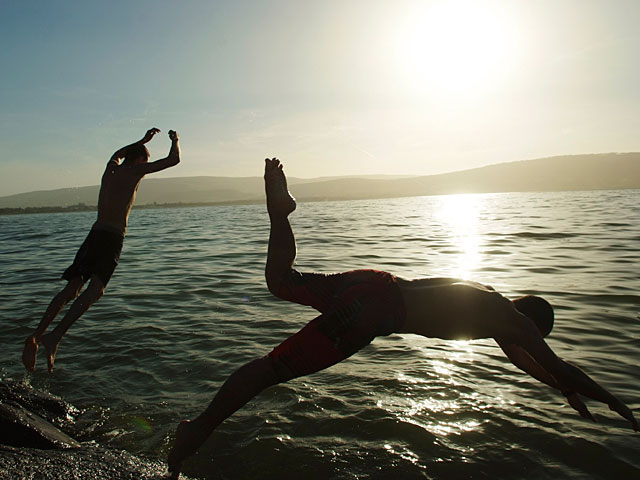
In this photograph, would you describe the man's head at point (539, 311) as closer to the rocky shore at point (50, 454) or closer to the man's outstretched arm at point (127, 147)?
the rocky shore at point (50, 454)

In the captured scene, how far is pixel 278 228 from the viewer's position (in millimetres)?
3455

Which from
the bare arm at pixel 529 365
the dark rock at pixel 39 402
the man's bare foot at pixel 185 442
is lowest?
the dark rock at pixel 39 402

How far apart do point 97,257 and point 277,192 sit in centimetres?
319

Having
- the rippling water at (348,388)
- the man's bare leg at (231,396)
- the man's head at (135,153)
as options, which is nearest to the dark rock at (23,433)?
the rippling water at (348,388)

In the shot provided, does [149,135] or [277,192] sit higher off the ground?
[149,135]

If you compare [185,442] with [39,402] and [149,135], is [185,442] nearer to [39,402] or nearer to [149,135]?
[39,402]

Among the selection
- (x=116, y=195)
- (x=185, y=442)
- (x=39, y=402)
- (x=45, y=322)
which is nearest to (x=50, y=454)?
(x=185, y=442)

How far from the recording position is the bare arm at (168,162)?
566 centimetres

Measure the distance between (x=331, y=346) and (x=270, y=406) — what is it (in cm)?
226

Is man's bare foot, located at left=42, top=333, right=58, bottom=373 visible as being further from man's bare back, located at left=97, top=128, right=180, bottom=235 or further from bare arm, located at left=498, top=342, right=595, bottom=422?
bare arm, located at left=498, top=342, right=595, bottom=422

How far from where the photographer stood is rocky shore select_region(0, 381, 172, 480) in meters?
2.97

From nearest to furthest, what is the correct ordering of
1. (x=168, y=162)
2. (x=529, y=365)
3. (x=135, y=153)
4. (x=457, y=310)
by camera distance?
(x=457, y=310), (x=529, y=365), (x=168, y=162), (x=135, y=153)

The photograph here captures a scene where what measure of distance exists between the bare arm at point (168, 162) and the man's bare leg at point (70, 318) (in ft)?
4.90

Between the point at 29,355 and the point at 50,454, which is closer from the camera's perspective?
the point at 50,454
